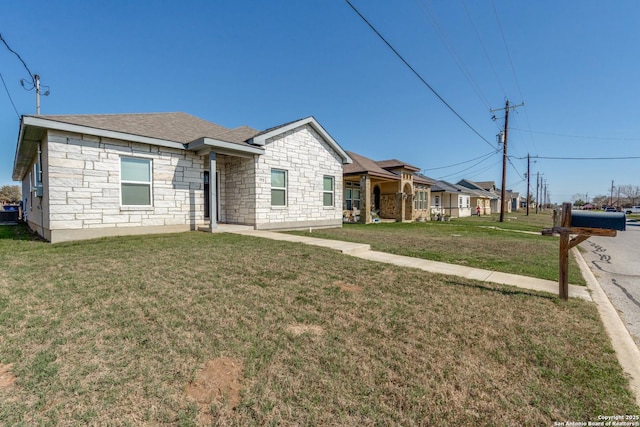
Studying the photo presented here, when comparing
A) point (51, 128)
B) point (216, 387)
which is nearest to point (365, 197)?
point (51, 128)

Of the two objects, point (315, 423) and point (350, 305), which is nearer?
point (315, 423)

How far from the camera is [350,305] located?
4090mm

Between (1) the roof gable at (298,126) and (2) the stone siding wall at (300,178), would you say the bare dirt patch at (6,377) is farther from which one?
(1) the roof gable at (298,126)

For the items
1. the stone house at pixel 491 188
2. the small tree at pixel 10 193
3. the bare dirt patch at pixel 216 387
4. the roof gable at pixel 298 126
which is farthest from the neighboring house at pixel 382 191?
the small tree at pixel 10 193

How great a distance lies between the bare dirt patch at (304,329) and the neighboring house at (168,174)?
7.29 m

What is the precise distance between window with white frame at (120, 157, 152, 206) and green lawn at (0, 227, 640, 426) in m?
4.81

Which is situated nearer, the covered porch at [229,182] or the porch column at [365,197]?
the covered porch at [229,182]

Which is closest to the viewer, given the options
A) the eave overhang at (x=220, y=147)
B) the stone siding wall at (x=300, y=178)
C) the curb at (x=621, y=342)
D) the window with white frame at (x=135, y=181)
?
the curb at (x=621, y=342)

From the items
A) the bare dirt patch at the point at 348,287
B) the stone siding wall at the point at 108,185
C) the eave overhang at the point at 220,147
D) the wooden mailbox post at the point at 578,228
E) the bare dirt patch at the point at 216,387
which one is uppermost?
the eave overhang at the point at 220,147

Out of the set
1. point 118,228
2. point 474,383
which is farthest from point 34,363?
point 118,228

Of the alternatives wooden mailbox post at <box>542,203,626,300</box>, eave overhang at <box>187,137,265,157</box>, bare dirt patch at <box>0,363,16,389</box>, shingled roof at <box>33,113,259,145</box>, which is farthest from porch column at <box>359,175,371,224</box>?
bare dirt patch at <box>0,363,16,389</box>

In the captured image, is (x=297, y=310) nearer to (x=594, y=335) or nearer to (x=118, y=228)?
(x=594, y=335)

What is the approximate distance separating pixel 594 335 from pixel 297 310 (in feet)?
11.6

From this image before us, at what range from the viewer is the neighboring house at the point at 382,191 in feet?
62.5
